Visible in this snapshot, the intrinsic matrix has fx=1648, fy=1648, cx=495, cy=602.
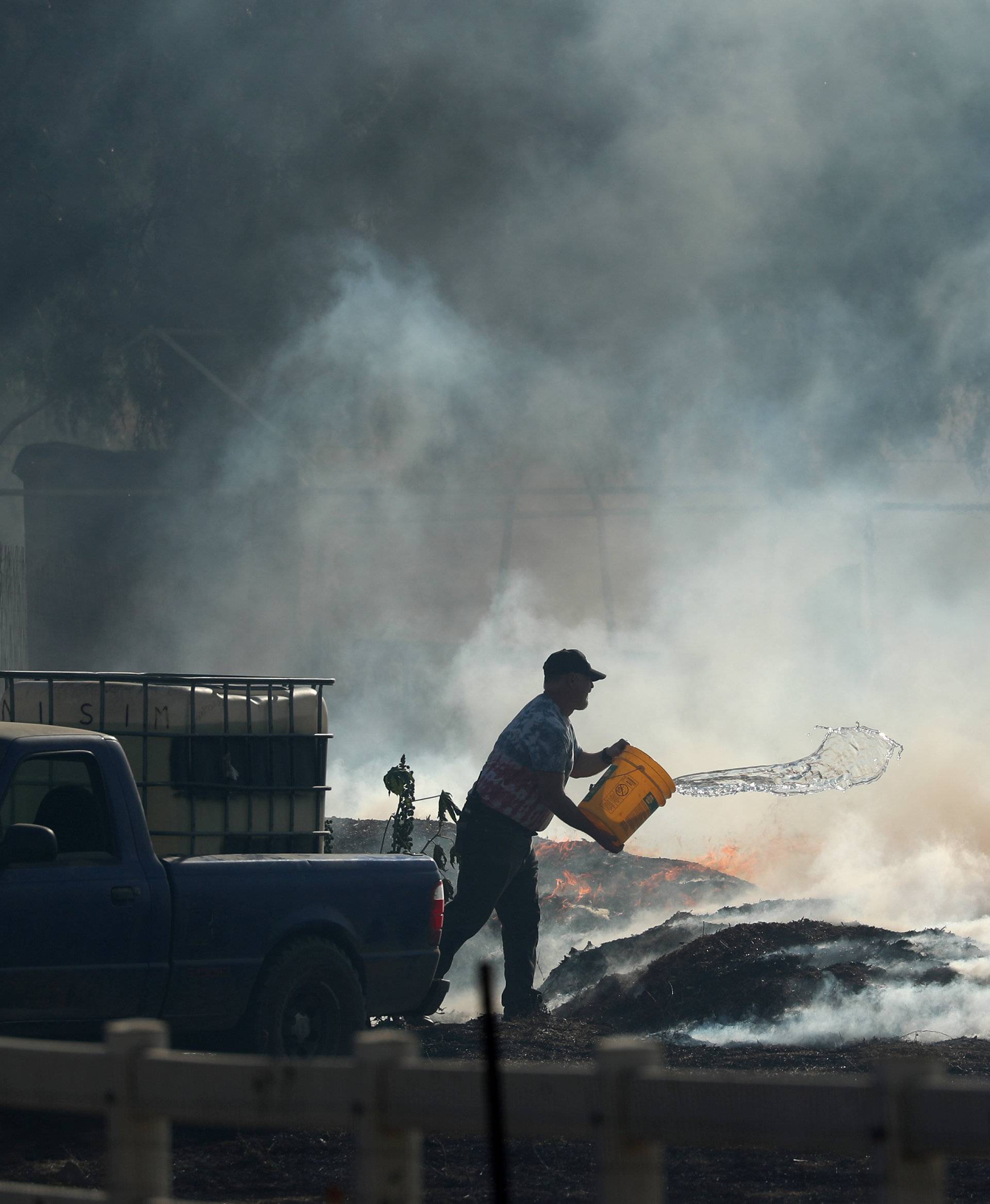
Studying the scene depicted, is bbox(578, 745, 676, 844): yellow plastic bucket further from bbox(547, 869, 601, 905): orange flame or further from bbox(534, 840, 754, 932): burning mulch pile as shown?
bbox(547, 869, 601, 905): orange flame

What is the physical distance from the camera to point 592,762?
9.04 metres

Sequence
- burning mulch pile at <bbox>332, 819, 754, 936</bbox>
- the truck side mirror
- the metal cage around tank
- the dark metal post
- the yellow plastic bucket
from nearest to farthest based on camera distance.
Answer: the dark metal post < the truck side mirror < the metal cage around tank < the yellow plastic bucket < burning mulch pile at <bbox>332, 819, 754, 936</bbox>

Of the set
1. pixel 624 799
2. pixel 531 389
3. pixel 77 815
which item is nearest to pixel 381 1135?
pixel 77 815

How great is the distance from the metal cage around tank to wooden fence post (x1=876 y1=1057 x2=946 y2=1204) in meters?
4.62

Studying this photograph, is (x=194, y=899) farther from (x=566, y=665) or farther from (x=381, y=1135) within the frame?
(x=381, y=1135)

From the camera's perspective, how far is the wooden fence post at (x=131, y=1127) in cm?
314

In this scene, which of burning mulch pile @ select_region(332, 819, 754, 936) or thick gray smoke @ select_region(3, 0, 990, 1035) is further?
thick gray smoke @ select_region(3, 0, 990, 1035)

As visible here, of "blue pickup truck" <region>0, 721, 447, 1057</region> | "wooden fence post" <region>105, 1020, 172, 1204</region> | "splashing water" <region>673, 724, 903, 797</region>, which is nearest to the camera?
"wooden fence post" <region>105, 1020, 172, 1204</region>

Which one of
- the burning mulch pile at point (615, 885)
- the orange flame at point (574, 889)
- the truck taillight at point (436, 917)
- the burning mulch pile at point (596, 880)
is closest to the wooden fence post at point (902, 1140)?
the truck taillight at point (436, 917)

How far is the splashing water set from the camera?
11961 mm

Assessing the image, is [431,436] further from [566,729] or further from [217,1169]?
[217,1169]

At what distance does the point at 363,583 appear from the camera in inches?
832

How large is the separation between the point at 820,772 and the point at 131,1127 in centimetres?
1184

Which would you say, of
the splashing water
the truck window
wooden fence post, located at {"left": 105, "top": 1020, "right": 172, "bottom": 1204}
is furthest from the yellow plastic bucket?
wooden fence post, located at {"left": 105, "top": 1020, "right": 172, "bottom": 1204}
